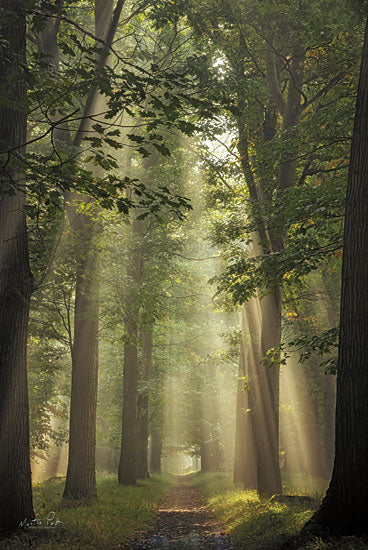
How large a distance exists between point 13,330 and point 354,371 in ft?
17.3

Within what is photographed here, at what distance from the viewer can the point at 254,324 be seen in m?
16.2

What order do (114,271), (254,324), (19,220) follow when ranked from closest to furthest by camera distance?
(19,220)
(114,271)
(254,324)

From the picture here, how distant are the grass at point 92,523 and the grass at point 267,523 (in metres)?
2.15

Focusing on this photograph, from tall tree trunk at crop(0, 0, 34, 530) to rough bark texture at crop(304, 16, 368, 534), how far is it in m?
4.55

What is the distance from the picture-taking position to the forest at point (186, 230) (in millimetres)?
6094

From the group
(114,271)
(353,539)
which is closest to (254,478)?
(114,271)

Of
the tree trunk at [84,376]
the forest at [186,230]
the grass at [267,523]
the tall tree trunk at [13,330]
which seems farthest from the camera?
the tree trunk at [84,376]

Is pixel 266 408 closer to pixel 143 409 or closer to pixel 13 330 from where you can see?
pixel 13 330

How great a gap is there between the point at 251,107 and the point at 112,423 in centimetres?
2555

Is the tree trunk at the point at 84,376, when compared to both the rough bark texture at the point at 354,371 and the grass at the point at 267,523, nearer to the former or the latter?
the grass at the point at 267,523

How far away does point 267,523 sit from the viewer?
30.4ft

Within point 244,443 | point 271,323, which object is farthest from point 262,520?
point 244,443

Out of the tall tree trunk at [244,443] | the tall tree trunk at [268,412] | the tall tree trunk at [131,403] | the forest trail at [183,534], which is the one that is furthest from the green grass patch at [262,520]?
the tall tree trunk at [131,403]

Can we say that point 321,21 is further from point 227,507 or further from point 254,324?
point 227,507
